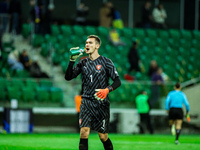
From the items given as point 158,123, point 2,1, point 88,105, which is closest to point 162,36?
point 158,123

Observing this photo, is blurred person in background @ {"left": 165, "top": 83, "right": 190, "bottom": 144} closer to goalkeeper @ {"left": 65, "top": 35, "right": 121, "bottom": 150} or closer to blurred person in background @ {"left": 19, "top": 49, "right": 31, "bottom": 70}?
goalkeeper @ {"left": 65, "top": 35, "right": 121, "bottom": 150}

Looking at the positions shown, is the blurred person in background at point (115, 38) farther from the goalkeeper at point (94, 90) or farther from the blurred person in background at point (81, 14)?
the goalkeeper at point (94, 90)

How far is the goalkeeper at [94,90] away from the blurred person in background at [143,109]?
13495 mm

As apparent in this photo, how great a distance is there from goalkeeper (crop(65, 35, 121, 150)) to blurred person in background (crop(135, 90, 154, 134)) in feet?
44.3

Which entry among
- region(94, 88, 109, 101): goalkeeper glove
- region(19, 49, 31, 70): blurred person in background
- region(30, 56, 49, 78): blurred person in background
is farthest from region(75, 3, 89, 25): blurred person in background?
→ region(94, 88, 109, 101): goalkeeper glove

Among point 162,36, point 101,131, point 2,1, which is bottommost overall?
point 101,131

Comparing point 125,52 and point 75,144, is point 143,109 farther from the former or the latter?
point 75,144

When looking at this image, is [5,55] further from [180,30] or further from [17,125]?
[180,30]

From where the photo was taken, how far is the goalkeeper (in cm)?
860

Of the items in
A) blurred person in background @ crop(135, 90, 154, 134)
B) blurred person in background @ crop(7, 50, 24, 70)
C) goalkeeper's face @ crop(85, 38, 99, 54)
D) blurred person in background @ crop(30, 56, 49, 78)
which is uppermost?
goalkeeper's face @ crop(85, 38, 99, 54)

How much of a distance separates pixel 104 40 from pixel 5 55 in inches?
242

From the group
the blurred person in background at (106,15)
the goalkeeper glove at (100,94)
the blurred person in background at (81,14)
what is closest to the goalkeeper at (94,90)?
the goalkeeper glove at (100,94)

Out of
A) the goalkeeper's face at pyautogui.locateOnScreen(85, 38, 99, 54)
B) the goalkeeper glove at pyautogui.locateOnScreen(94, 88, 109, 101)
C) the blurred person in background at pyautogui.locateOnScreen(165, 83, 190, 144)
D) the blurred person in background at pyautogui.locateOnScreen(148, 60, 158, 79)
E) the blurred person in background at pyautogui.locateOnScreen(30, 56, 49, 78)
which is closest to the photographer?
the goalkeeper glove at pyautogui.locateOnScreen(94, 88, 109, 101)

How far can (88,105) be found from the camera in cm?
873
